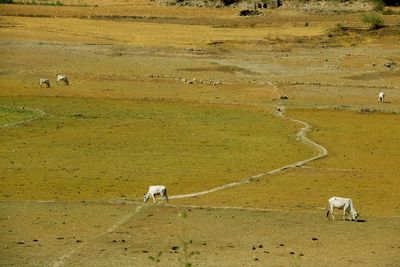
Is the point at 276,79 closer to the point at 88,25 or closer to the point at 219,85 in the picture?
the point at 219,85

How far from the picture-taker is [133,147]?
3228cm

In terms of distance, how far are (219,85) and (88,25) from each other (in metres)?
28.9

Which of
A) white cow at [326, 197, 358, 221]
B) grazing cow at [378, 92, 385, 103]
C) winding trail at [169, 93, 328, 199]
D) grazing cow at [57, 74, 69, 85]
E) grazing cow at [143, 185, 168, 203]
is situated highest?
grazing cow at [143, 185, 168, 203]

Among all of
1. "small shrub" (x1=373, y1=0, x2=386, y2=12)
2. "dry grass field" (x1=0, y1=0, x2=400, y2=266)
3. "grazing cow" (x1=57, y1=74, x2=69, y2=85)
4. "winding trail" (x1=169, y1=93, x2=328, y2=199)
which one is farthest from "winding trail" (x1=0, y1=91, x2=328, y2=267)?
"small shrub" (x1=373, y1=0, x2=386, y2=12)

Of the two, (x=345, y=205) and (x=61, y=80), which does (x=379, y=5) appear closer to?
(x=61, y=80)

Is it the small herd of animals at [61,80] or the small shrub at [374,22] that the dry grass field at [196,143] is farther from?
the small shrub at [374,22]

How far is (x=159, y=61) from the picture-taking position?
188ft

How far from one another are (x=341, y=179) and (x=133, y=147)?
7.91 m

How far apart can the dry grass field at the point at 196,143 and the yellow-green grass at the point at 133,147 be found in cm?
8

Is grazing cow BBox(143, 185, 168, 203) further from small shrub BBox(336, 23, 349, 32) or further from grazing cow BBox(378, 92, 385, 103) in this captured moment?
small shrub BBox(336, 23, 349, 32)

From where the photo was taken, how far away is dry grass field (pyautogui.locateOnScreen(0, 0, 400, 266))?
19.0m

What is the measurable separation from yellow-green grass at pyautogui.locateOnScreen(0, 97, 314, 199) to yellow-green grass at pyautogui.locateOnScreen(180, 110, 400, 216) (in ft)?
3.66

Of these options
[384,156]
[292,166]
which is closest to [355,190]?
[292,166]

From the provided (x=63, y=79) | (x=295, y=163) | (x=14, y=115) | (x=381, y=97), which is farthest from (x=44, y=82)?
(x=295, y=163)
